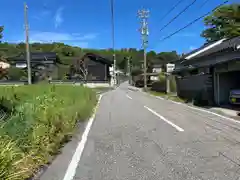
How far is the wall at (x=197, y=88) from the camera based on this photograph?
70.5 ft

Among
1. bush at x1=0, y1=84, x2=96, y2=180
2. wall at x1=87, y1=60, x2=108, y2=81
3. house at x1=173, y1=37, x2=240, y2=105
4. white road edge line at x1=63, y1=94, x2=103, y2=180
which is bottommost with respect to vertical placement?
white road edge line at x1=63, y1=94, x2=103, y2=180

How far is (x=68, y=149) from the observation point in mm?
7688

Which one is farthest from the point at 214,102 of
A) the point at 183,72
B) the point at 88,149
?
the point at 88,149

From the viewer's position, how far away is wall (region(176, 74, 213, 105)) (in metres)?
21.5

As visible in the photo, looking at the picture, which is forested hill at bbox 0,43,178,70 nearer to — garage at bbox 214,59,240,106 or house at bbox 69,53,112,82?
house at bbox 69,53,112,82

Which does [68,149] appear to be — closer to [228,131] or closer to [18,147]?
[18,147]

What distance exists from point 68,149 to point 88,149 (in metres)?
0.50

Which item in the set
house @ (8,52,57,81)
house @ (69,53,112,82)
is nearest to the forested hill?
house @ (8,52,57,81)

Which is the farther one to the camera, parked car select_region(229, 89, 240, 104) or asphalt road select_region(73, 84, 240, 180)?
parked car select_region(229, 89, 240, 104)

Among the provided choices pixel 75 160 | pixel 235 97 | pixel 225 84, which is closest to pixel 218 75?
pixel 225 84

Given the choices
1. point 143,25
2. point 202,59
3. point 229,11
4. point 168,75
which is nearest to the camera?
point 229,11

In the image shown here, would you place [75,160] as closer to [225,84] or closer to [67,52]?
[225,84]

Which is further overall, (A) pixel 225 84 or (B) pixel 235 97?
(A) pixel 225 84

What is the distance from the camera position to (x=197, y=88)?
24.1 metres
